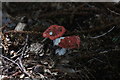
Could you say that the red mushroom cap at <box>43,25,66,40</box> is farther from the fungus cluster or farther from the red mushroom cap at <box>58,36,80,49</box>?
the red mushroom cap at <box>58,36,80,49</box>

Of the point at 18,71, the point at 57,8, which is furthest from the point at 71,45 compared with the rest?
the point at 57,8

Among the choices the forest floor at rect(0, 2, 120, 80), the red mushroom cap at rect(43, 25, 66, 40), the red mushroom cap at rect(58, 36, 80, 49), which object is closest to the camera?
the forest floor at rect(0, 2, 120, 80)

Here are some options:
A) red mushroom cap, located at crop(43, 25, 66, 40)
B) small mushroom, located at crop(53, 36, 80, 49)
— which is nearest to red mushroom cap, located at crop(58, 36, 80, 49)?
small mushroom, located at crop(53, 36, 80, 49)

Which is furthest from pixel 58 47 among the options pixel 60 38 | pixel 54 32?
pixel 54 32

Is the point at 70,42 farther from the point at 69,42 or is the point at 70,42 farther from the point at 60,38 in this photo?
the point at 60,38

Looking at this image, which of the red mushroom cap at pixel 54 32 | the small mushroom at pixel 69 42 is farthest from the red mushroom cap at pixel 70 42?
the red mushroom cap at pixel 54 32

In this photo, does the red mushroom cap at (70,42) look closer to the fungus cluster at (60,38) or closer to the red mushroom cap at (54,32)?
the fungus cluster at (60,38)

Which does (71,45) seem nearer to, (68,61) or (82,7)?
(68,61)
